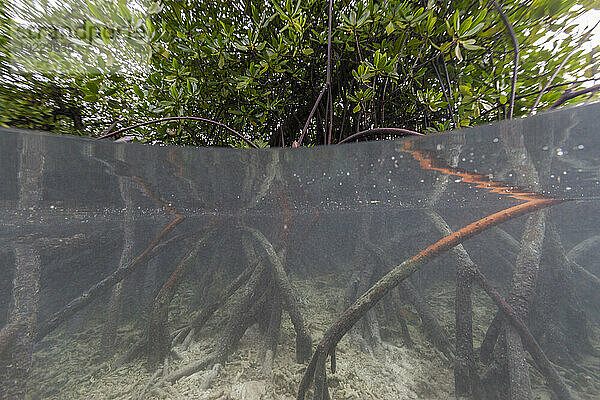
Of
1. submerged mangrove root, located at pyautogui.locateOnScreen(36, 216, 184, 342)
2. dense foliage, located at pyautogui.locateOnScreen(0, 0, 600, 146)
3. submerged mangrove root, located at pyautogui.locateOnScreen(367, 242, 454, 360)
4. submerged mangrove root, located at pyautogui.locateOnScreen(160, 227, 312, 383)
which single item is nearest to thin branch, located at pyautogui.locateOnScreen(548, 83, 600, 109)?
dense foliage, located at pyautogui.locateOnScreen(0, 0, 600, 146)

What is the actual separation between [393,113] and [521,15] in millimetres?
573

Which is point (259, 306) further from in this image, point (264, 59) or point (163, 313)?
point (264, 59)

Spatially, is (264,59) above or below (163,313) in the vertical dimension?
above

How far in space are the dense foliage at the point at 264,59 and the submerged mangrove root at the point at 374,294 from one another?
0.47 m

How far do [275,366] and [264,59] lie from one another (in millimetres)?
1166

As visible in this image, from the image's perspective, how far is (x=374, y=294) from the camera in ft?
2.40

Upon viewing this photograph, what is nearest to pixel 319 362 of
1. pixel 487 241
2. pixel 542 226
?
pixel 487 241

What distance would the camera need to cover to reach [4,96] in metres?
0.82

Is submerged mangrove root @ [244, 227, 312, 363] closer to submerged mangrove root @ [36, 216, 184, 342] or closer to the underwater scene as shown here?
the underwater scene

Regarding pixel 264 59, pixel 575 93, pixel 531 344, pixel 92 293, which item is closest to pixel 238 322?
pixel 92 293

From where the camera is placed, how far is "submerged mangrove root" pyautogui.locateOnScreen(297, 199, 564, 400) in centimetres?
65

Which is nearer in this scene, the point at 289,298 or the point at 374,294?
the point at 374,294

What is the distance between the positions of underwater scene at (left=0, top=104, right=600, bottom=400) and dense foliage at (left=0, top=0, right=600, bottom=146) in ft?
0.87

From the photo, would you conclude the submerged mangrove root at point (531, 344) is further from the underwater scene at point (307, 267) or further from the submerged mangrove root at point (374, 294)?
the submerged mangrove root at point (374, 294)
